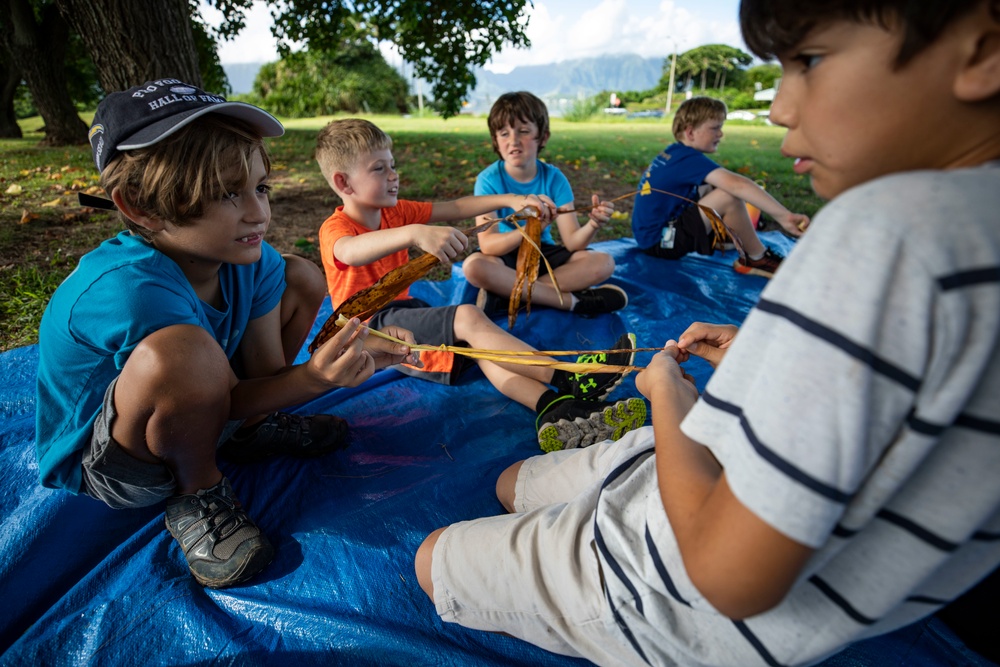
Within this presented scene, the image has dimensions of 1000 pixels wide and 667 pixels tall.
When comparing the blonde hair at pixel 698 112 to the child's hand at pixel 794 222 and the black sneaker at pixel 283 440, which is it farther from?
the black sneaker at pixel 283 440

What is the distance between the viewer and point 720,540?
762mm

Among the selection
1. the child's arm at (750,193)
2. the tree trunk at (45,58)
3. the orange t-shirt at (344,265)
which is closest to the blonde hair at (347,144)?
the orange t-shirt at (344,265)

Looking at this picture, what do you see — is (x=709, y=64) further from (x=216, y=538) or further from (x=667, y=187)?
(x=216, y=538)

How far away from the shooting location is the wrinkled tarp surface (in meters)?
1.52

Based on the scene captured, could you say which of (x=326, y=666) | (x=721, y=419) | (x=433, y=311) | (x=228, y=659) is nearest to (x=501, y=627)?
(x=326, y=666)

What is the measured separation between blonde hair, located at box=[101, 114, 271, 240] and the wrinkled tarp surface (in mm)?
994

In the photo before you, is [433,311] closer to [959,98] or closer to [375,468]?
[375,468]

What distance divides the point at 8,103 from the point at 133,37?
12.6 meters

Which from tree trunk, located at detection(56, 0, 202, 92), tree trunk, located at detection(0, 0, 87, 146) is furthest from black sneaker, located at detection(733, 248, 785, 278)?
tree trunk, located at detection(0, 0, 87, 146)

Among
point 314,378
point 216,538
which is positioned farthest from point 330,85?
point 216,538

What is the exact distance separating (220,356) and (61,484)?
2.15 feet

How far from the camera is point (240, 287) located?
205cm

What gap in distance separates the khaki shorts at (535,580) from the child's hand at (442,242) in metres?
1.26

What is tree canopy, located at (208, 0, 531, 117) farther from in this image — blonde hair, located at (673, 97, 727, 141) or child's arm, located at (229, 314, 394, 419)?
child's arm, located at (229, 314, 394, 419)
